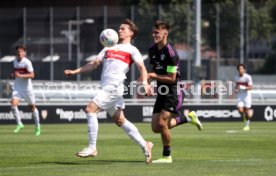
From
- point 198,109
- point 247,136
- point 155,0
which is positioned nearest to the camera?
Answer: point 247,136

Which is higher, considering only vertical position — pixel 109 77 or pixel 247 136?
pixel 109 77

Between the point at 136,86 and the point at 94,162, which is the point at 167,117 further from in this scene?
the point at 136,86

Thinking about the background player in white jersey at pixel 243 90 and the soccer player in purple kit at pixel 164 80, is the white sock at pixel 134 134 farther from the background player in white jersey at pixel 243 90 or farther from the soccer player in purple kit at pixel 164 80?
the background player in white jersey at pixel 243 90

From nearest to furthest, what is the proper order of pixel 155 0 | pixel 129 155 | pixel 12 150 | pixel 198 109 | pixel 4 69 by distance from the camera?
pixel 129 155 → pixel 12 150 → pixel 198 109 → pixel 4 69 → pixel 155 0

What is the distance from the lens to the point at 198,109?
3772cm

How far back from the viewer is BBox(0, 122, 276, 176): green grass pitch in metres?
13.8

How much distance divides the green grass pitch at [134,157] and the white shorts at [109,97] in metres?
0.99

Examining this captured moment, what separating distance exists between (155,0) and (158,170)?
47906mm

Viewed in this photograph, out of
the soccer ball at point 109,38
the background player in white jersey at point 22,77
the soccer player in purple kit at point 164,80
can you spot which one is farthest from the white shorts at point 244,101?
the soccer ball at point 109,38

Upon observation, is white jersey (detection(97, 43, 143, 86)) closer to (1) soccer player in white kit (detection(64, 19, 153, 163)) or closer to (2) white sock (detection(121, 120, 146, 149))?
(1) soccer player in white kit (detection(64, 19, 153, 163))

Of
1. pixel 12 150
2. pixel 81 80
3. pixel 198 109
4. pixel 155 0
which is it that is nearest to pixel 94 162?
pixel 12 150

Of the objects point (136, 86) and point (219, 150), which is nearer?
point (219, 150)

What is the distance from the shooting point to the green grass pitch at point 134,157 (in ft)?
45.3

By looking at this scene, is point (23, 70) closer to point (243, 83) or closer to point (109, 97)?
point (243, 83)
